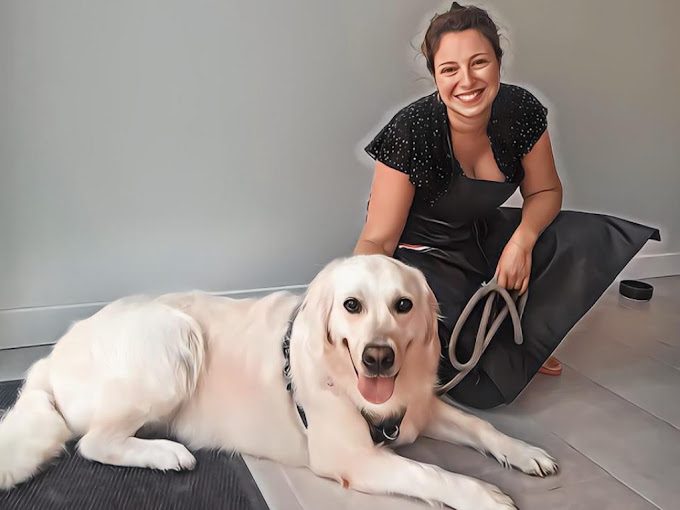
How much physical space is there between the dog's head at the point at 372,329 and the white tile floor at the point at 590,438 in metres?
0.21

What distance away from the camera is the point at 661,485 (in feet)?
4.68

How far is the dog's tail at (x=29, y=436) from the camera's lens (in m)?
1.30

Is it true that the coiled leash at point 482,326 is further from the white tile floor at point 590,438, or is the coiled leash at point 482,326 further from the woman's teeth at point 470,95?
the woman's teeth at point 470,95

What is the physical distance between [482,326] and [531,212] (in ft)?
1.21

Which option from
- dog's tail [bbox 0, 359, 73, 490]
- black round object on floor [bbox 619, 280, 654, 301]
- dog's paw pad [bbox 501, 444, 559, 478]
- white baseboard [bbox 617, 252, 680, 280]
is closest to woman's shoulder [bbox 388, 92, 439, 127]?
dog's paw pad [bbox 501, 444, 559, 478]

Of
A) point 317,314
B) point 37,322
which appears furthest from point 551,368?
point 37,322

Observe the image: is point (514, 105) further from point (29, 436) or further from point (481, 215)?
point (29, 436)

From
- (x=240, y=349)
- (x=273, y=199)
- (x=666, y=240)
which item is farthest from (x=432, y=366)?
(x=666, y=240)

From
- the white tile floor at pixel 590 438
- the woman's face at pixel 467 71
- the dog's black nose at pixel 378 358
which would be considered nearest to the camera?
the dog's black nose at pixel 378 358

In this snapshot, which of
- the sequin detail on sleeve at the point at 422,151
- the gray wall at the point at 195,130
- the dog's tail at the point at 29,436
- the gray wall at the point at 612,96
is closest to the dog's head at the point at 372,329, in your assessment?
the sequin detail on sleeve at the point at 422,151

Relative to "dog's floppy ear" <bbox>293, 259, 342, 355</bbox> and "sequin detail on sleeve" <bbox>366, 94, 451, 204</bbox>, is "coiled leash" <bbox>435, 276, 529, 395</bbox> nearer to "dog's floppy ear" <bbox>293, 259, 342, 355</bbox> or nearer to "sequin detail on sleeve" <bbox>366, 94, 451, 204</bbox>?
"sequin detail on sleeve" <bbox>366, 94, 451, 204</bbox>

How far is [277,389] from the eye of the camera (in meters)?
1.46

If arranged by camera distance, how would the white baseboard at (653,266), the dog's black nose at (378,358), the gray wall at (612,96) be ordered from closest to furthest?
the dog's black nose at (378,358) → the gray wall at (612,96) → the white baseboard at (653,266)

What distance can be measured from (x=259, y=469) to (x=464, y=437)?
0.47m
